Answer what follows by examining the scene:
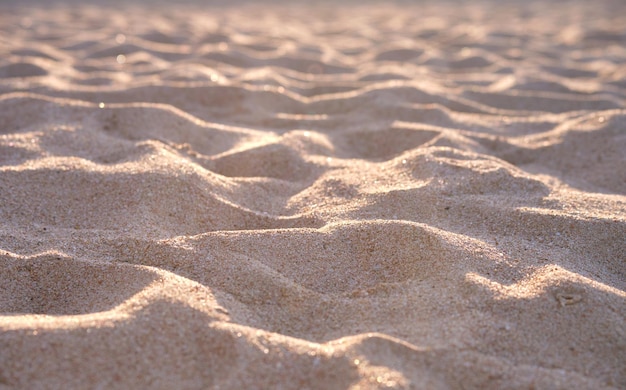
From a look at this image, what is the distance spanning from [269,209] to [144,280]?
1.52 ft

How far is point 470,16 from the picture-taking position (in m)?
5.50

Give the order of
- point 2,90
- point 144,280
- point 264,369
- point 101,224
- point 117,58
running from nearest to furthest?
point 264,369 → point 144,280 → point 101,224 → point 2,90 → point 117,58

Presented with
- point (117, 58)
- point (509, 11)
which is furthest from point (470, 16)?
point (117, 58)

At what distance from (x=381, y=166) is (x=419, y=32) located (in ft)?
9.54

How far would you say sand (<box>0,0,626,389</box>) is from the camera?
0.98m

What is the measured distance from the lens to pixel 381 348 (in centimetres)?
100

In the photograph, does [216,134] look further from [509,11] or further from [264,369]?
[509,11]

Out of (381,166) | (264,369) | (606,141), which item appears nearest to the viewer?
(264,369)

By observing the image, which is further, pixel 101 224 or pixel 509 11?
pixel 509 11

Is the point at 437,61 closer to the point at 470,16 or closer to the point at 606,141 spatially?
the point at 606,141

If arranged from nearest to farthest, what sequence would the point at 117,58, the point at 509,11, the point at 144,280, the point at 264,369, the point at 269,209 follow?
the point at 264,369
the point at 144,280
the point at 269,209
the point at 117,58
the point at 509,11

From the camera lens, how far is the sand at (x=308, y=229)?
0.98 m

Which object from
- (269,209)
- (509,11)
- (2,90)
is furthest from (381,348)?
(509,11)

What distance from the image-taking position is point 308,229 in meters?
1.39
